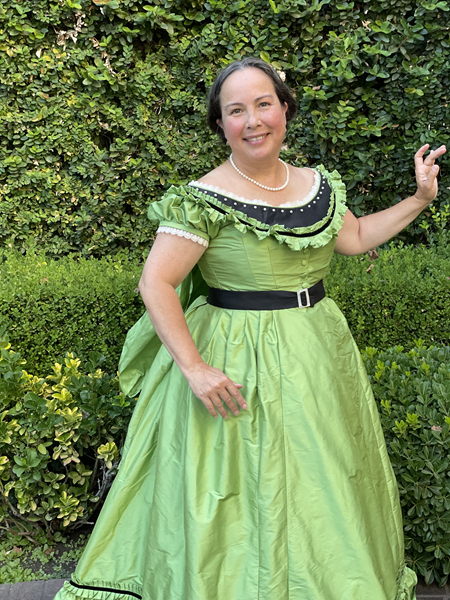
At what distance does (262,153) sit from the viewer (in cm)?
179

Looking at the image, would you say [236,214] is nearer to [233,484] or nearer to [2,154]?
[233,484]

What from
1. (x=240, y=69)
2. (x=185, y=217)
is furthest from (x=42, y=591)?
(x=240, y=69)

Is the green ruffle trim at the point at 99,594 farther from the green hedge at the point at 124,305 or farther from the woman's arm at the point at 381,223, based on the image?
the green hedge at the point at 124,305

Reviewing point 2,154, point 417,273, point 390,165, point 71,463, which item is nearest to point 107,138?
point 2,154

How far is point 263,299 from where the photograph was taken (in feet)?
6.04

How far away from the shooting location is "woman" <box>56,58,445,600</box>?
5.54 feet

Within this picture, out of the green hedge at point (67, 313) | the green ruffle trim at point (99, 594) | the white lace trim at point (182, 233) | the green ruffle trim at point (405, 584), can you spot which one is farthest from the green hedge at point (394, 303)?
the green ruffle trim at point (99, 594)

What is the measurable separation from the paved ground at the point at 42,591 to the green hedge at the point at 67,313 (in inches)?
66.3

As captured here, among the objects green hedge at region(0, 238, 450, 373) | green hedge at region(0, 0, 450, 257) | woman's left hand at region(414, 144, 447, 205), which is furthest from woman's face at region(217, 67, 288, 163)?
green hedge at region(0, 0, 450, 257)

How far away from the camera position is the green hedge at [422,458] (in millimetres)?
2293

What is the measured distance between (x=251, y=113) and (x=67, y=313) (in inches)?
98.3

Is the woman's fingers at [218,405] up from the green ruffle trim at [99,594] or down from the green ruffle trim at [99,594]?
up

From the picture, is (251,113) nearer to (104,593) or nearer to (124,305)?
(104,593)

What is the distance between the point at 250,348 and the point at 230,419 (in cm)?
22
